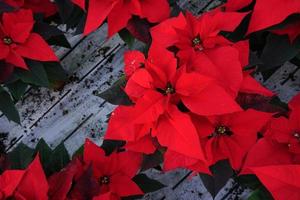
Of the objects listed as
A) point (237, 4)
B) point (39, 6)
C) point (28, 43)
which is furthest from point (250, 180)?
point (39, 6)

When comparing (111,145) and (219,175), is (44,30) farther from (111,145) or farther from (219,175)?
(219,175)

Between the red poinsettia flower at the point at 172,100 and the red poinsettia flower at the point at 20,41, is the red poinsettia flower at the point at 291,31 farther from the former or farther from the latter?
the red poinsettia flower at the point at 20,41

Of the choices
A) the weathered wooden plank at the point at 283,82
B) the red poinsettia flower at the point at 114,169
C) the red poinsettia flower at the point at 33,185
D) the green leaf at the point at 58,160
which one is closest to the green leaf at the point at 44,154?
the green leaf at the point at 58,160

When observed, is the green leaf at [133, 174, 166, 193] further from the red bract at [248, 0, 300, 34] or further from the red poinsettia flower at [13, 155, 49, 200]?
the red bract at [248, 0, 300, 34]

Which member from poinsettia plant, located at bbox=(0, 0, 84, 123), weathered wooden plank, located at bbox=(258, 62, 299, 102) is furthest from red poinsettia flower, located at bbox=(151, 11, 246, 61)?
weathered wooden plank, located at bbox=(258, 62, 299, 102)

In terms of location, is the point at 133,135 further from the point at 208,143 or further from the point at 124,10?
the point at 124,10
